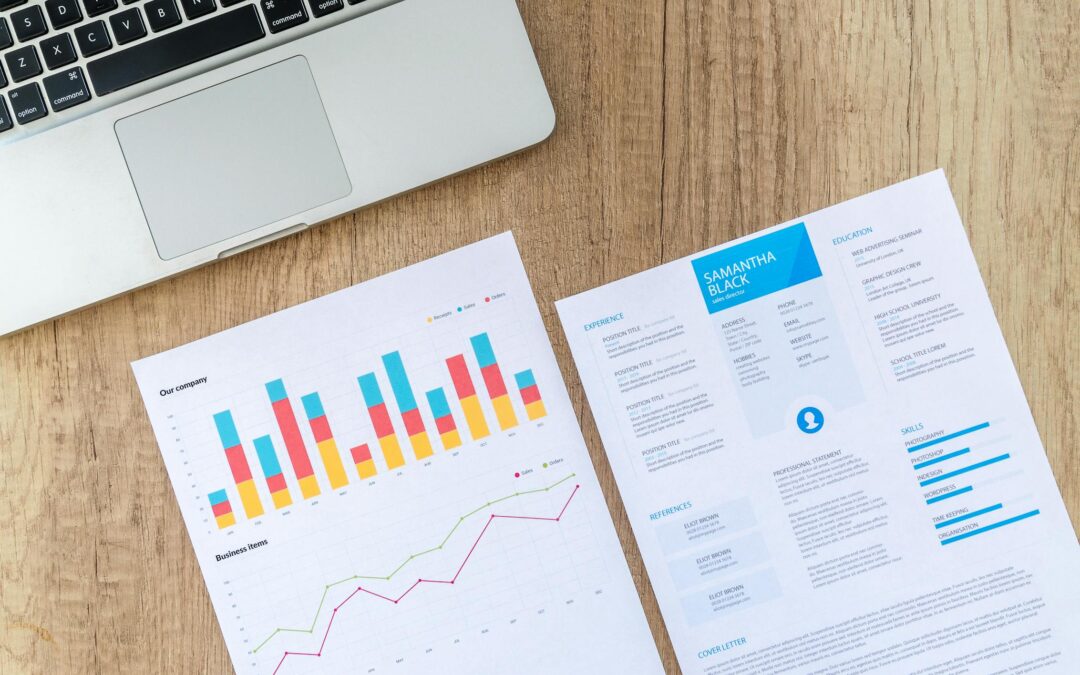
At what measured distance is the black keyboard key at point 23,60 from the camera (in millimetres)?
612

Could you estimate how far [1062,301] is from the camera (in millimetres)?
658

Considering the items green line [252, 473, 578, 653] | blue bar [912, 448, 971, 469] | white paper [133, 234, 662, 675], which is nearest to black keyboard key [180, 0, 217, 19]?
white paper [133, 234, 662, 675]

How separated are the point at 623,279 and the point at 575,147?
0.39ft

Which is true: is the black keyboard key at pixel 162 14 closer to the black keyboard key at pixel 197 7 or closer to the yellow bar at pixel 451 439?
the black keyboard key at pixel 197 7

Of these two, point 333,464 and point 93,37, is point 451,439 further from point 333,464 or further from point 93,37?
point 93,37

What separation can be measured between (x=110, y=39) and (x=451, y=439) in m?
0.42

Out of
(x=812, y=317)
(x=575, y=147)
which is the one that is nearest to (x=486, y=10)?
(x=575, y=147)

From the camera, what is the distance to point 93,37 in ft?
2.00

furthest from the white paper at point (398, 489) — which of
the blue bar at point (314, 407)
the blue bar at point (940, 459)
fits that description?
the blue bar at point (940, 459)

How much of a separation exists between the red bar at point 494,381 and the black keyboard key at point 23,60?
430 millimetres

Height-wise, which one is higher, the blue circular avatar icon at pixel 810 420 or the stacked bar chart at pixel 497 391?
the stacked bar chart at pixel 497 391

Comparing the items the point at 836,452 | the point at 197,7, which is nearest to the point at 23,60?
the point at 197,7

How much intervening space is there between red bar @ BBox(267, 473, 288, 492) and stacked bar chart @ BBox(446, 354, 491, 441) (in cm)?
17

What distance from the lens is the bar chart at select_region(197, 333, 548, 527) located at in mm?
663
